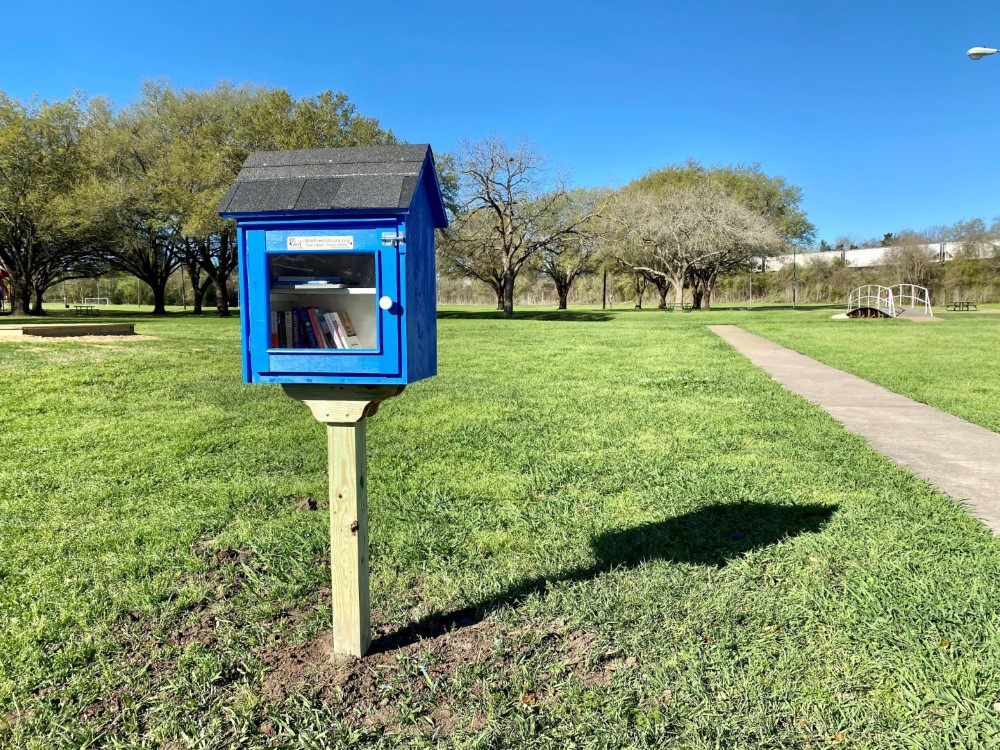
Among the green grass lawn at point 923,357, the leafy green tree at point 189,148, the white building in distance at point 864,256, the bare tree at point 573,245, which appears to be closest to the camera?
the green grass lawn at point 923,357

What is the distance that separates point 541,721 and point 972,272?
58.1 metres

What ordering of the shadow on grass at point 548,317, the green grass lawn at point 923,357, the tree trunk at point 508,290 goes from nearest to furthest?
the green grass lawn at point 923,357, the shadow on grass at point 548,317, the tree trunk at point 508,290

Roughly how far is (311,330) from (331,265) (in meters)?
0.25

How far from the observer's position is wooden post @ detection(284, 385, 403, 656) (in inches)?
94.0

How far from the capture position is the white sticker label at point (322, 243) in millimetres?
2273

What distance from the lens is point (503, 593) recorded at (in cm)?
301

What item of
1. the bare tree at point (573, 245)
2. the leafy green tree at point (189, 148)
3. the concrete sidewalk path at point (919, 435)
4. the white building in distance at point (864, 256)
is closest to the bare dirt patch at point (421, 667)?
the concrete sidewalk path at point (919, 435)

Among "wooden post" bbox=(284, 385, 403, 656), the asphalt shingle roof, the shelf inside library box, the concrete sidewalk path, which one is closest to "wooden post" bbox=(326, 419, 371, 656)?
"wooden post" bbox=(284, 385, 403, 656)

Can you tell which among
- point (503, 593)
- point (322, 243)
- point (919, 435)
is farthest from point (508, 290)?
point (322, 243)

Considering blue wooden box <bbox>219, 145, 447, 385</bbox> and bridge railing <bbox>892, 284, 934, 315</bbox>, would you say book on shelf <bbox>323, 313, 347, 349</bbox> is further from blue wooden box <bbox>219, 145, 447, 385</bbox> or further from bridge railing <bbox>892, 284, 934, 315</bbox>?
bridge railing <bbox>892, 284, 934, 315</bbox>

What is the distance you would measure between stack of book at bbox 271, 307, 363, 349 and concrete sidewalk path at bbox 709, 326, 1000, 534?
357cm

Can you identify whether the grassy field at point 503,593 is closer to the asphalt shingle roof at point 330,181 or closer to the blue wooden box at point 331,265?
the blue wooden box at point 331,265

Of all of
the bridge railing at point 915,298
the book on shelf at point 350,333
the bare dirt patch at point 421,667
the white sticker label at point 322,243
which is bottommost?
the bare dirt patch at point 421,667

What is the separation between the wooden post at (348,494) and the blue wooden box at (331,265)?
0.09 m
